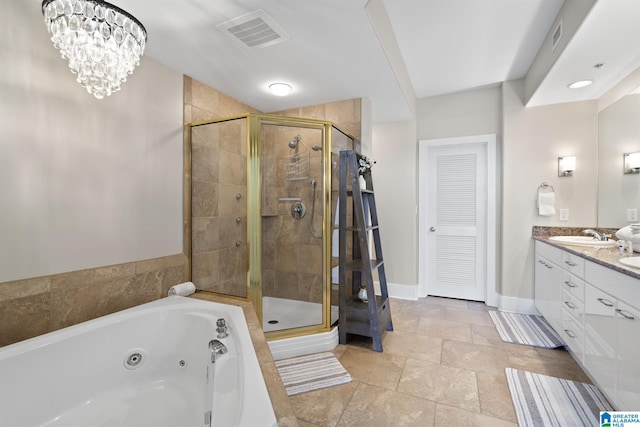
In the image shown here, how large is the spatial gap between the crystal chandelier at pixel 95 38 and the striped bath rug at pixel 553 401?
2.72 meters

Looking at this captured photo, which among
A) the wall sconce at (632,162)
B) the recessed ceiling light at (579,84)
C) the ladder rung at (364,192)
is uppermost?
the recessed ceiling light at (579,84)

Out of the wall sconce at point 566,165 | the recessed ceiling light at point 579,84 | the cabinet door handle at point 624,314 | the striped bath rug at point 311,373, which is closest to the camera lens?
the cabinet door handle at point 624,314

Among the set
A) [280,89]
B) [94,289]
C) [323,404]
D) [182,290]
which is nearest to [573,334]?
[323,404]

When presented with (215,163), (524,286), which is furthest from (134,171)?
(524,286)

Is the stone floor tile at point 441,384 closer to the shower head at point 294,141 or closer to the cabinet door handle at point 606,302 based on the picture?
the cabinet door handle at point 606,302

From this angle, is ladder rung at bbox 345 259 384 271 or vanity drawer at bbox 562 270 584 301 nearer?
vanity drawer at bbox 562 270 584 301

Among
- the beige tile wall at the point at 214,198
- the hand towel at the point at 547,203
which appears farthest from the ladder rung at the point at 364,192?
the hand towel at the point at 547,203

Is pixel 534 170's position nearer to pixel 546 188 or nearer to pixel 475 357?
pixel 546 188

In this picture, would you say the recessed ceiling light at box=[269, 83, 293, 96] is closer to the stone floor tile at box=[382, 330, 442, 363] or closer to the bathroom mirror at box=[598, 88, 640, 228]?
the stone floor tile at box=[382, 330, 442, 363]

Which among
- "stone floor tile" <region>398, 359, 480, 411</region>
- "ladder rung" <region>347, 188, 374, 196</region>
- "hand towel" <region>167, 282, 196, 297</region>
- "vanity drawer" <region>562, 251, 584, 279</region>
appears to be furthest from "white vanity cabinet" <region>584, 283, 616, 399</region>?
"hand towel" <region>167, 282, 196, 297</region>

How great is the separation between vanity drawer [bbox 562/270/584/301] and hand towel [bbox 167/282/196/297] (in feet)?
9.14

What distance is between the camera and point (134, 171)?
6.54 feet

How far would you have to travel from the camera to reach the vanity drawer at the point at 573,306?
189cm

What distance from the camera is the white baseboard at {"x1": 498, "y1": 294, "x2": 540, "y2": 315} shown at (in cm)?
310
